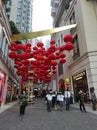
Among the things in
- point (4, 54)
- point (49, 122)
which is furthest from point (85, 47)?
point (4, 54)

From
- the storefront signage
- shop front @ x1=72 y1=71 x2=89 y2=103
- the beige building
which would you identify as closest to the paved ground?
the beige building

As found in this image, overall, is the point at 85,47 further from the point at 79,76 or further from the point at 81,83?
the point at 81,83

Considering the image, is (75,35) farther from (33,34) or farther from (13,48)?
(13,48)

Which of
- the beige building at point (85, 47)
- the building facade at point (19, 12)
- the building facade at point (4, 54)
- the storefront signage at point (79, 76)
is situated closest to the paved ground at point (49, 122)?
the beige building at point (85, 47)

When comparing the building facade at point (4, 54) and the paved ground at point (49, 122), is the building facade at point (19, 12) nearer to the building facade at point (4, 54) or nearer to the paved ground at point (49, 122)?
the building facade at point (4, 54)

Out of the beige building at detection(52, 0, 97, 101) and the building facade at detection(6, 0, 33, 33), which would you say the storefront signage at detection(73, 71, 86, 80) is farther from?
the building facade at detection(6, 0, 33, 33)

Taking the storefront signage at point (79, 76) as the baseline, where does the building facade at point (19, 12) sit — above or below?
above

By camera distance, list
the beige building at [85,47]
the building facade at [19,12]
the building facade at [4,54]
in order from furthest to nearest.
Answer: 1. the building facade at [19,12]
2. the building facade at [4,54]
3. the beige building at [85,47]

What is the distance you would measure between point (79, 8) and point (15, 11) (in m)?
40.5

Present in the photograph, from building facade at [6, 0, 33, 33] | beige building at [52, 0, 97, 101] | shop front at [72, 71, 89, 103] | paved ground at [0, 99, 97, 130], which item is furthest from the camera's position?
building facade at [6, 0, 33, 33]

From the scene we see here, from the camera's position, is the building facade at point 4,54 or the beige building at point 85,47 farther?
the building facade at point 4,54

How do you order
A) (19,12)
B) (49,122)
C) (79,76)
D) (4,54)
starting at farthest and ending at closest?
(19,12) < (4,54) < (79,76) < (49,122)

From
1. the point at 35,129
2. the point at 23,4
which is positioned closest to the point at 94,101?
the point at 35,129

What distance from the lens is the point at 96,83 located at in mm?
12500
